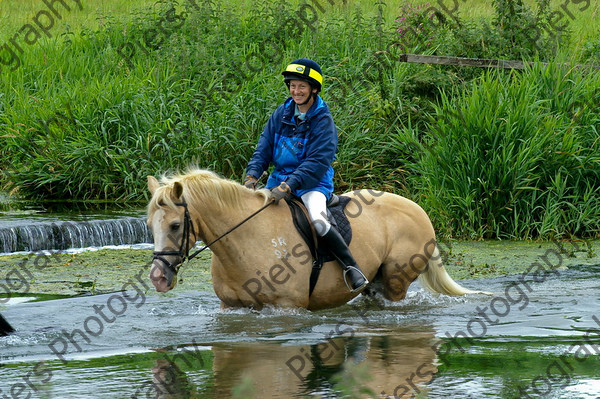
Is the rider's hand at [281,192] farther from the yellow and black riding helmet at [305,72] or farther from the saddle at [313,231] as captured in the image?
the yellow and black riding helmet at [305,72]

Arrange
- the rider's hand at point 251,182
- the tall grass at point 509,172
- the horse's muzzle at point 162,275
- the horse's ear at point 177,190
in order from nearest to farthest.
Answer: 1. the horse's muzzle at point 162,275
2. the horse's ear at point 177,190
3. the rider's hand at point 251,182
4. the tall grass at point 509,172

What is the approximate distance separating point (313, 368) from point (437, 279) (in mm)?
2697

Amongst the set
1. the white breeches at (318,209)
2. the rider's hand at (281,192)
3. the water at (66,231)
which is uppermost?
the rider's hand at (281,192)

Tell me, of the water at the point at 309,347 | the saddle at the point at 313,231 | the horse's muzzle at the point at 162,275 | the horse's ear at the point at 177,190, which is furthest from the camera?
the saddle at the point at 313,231

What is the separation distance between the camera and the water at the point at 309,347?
5055 mm

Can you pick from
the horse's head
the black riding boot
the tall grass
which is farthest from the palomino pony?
the tall grass

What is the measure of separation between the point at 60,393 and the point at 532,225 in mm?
7517

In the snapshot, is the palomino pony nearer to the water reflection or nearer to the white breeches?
the white breeches

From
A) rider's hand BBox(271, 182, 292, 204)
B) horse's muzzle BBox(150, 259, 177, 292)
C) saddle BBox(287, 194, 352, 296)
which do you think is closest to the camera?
horse's muzzle BBox(150, 259, 177, 292)

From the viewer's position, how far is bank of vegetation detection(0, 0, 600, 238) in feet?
36.4

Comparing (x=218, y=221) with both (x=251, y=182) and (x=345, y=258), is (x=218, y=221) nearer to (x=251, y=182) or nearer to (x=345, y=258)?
(x=251, y=182)

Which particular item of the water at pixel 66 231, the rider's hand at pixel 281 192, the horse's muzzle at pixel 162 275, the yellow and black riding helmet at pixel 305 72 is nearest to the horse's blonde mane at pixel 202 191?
the rider's hand at pixel 281 192

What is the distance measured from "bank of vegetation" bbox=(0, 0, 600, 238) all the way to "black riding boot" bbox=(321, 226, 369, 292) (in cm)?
354

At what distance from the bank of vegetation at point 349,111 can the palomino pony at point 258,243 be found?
3.32 metres
